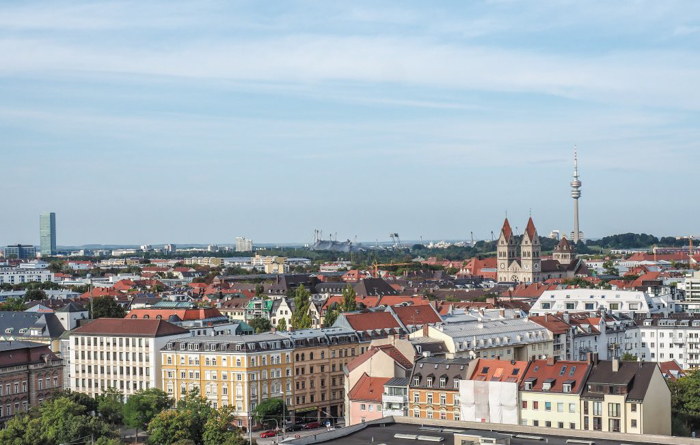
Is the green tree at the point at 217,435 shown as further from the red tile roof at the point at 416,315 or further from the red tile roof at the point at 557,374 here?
the red tile roof at the point at 416,315

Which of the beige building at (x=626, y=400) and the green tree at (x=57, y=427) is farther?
the green tree at (x=57, y=427)

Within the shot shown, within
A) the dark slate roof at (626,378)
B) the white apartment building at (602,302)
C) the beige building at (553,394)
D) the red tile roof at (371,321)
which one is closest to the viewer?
the dark slate roof at (626,378)

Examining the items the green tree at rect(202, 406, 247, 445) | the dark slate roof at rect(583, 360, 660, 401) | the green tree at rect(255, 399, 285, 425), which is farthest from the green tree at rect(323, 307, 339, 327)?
the dark slate roof at rect(583, 360, 660, 401)

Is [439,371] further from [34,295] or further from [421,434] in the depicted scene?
[34,295]

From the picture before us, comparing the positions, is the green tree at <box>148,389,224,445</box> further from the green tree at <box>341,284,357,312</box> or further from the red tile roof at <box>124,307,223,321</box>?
the green tree at <box>341,284,357,312</box>

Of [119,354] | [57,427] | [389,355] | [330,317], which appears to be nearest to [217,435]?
[57,427]

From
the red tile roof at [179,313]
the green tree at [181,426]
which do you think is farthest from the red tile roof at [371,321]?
the green tree at [181,426]
